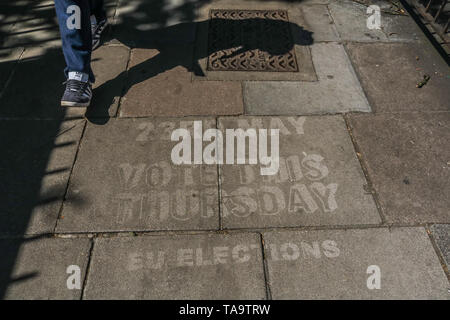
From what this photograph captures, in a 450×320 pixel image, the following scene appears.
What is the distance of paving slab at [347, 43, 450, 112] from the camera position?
3881 mm

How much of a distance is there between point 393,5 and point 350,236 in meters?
4.23

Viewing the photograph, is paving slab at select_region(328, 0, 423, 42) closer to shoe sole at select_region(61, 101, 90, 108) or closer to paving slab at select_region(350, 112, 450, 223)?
paving slab at select_region(350, 112, 450, 223)

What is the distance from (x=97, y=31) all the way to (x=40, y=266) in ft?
9.86

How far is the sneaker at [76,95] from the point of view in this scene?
358 cm

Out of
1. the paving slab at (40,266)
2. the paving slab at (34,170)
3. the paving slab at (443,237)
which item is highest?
the paving slab at (443,237)

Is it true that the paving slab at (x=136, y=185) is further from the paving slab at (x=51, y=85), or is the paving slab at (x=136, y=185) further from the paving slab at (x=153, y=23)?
the paving slab at (x=153, y=23)

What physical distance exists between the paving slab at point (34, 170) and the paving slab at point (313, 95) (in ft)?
6.27

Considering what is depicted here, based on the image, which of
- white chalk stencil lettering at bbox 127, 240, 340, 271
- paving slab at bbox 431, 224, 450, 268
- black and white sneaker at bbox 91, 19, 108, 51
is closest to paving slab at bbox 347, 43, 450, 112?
→ paving slab at bbox 431, 224, 450, 268

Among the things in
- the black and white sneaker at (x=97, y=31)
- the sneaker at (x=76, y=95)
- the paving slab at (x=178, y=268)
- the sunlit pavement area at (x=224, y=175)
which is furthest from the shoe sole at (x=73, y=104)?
the paving slab at (x=178, y=268)

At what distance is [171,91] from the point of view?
395 centimetres

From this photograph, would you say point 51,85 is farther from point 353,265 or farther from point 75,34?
point 353,265

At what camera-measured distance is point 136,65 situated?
4250 mm

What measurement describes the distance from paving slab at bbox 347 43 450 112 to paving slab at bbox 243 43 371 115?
6.6 inches

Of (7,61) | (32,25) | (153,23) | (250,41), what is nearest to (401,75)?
(250,41)
